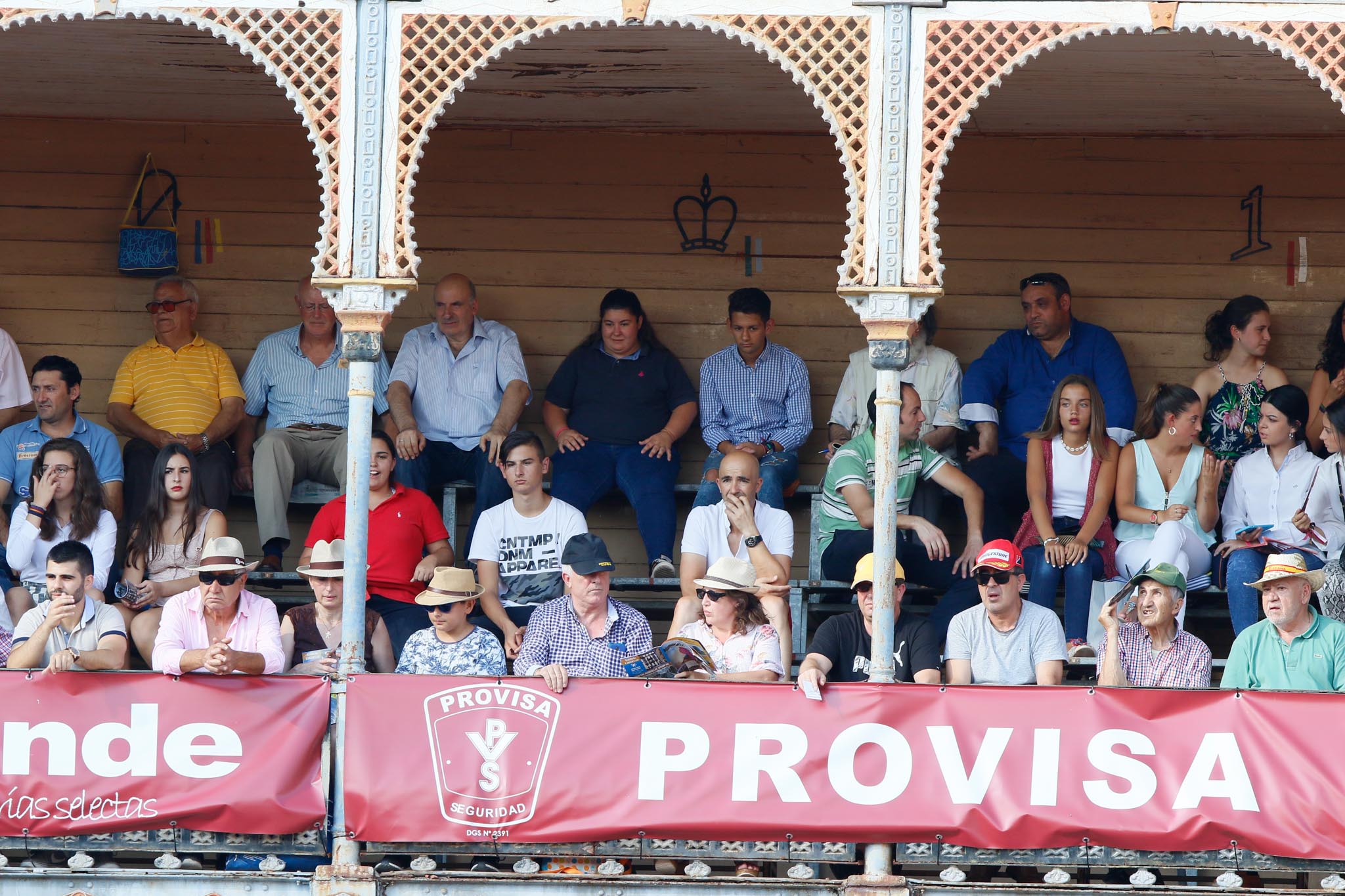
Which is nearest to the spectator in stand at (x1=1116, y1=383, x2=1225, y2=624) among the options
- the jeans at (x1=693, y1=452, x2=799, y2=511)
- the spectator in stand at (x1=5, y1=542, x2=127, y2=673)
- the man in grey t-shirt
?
the man in grey t-shirt

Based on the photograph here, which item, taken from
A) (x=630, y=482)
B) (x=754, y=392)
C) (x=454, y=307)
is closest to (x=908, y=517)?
(x=754, y=392)

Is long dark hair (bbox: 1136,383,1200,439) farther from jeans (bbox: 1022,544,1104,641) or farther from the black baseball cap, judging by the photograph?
the black baseball cap

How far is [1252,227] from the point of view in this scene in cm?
1112

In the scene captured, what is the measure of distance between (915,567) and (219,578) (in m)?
3.81

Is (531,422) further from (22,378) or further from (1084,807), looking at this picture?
(1084,807)

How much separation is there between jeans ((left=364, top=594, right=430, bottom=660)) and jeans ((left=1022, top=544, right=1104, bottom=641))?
3.23 meters

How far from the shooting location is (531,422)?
1127 centimetres

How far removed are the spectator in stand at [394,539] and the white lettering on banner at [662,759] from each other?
2064mm

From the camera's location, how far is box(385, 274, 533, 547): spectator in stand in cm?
1062

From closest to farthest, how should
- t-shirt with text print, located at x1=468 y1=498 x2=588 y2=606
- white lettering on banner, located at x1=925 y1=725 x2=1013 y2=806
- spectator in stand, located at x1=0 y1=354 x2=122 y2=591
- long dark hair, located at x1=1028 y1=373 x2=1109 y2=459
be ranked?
white lettering on banner, located at x1=925 y1=725 x2=1013 y2=806 < t-shirt with text print, located at x1=468 y1=498 x2=588 y2=606 < long dark hair, located at x1=1028 y1=373 x2=1109 y2=459 < spectator in stand, located at x1=0 y1=354 x2=122 y2=591

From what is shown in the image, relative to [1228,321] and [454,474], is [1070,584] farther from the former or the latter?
[454,474]

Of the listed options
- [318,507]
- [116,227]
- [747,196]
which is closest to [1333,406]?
[747,196]

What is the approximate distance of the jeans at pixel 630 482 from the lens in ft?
34.2

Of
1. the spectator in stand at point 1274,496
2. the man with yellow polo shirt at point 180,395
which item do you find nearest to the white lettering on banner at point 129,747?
the man with yellow polo shirt at point 180,395
